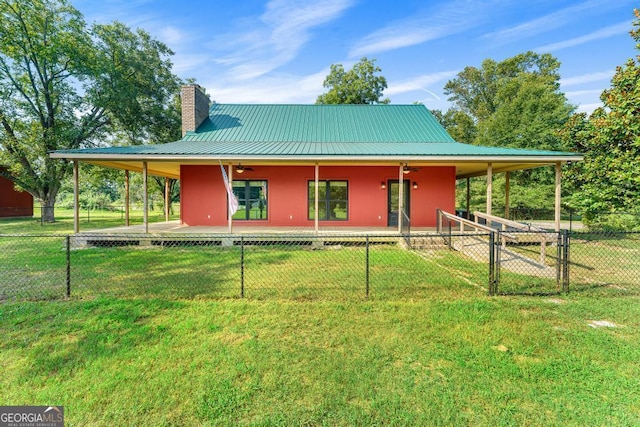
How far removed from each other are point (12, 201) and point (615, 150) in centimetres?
3590

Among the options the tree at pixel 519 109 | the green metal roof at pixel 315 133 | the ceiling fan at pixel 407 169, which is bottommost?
the ceiling fan at pixel 407 169

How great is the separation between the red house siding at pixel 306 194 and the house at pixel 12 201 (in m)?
18.5

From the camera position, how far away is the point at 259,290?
5430mm

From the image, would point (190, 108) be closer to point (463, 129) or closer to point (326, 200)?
point (326, 200)

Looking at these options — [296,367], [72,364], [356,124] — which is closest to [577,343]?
[296,367]

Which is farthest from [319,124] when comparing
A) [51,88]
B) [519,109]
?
[519,109]

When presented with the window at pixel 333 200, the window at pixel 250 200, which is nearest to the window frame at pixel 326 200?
the window at pixel 333 200

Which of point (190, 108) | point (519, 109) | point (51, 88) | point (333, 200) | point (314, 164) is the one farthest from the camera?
point (519, 109)

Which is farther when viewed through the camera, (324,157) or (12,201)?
(12,201)

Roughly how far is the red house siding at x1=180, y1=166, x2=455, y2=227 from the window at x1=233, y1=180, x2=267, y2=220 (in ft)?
0.78

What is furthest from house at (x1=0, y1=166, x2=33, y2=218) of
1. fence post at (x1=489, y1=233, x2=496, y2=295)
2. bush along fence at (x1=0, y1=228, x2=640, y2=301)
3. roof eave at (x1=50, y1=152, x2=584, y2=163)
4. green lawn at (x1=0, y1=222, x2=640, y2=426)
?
fence post at (x1=489, y1=233, x2=496, y2=295)

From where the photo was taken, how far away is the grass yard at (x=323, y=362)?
2.44 m

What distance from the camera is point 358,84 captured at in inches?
1067

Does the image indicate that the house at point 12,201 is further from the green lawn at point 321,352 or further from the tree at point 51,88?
the green lawn at point 321,352
